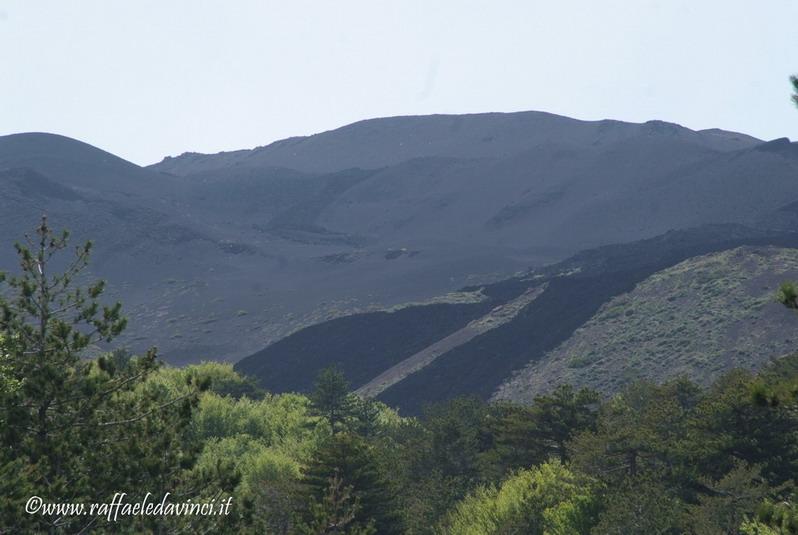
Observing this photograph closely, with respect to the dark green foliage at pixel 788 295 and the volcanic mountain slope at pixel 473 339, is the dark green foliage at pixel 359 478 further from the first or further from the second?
the volcanic mountain slope at pixel 473 339

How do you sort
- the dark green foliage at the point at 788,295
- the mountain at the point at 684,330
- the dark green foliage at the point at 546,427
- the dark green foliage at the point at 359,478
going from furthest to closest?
1. the mountain at the point at 684,330
2. the dark green foliage at the point at 546,427
3. the dark green foliage at the point at 359,478
4. the dark green foliage at the point at 788,295

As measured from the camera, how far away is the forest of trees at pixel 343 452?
1514cm

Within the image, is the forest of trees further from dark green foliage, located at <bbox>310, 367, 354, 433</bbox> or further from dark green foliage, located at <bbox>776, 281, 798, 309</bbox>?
dark green foliage, located at <bbox>776, 281, 798, 309</bbox>

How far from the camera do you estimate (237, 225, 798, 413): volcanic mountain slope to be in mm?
96562

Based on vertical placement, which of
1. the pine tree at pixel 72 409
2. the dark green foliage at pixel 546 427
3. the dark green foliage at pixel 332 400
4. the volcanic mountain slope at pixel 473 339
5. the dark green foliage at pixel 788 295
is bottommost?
the volcanic mountain slope at pixel 473 339

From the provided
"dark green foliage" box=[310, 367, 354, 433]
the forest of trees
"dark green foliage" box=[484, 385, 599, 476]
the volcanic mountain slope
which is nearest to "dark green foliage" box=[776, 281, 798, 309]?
the forest of trees

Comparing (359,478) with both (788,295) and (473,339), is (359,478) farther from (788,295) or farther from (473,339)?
(473,339)

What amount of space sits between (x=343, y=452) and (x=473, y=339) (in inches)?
3286

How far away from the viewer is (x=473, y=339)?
368 feet

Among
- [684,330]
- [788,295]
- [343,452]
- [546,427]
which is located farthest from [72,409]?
[684,330]

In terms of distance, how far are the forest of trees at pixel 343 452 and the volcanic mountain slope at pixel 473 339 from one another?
36128 millimetres

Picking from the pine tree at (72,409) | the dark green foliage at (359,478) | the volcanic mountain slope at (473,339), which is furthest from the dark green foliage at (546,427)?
the volcanic mountain slope at (473,339)

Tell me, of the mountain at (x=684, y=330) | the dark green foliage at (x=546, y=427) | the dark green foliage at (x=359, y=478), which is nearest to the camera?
the dark green foliage at (x=359, y=478)

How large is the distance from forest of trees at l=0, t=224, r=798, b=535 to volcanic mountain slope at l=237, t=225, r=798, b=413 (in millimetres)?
36128
